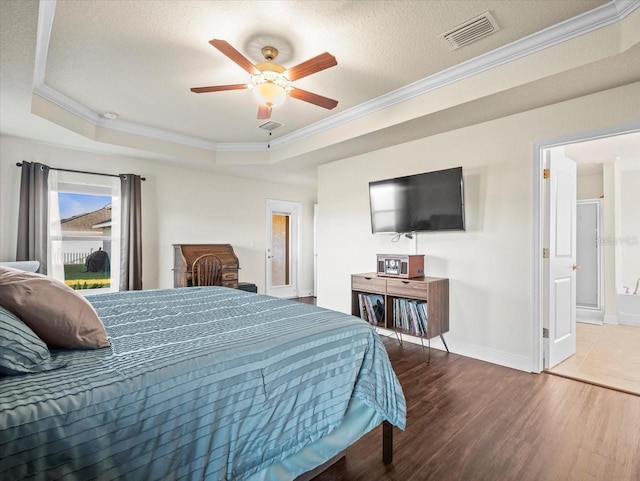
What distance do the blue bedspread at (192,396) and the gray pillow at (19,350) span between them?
39 mm

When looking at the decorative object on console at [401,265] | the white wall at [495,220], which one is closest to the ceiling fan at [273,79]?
the white wall at [495,220]

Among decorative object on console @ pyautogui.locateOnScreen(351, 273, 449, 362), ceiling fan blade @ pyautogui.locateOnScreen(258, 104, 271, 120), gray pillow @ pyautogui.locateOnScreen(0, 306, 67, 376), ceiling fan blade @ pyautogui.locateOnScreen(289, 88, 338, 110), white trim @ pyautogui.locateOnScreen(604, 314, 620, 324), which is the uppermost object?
ceiling fan blade @ pyautogui.locateOnScreen(289, 88, 338, 110)

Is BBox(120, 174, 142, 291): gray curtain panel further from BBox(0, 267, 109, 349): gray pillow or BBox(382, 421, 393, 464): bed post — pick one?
BBox(382, 421, 393, 464): bed post

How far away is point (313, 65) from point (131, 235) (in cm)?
358

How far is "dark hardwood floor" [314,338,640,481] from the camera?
167 cm

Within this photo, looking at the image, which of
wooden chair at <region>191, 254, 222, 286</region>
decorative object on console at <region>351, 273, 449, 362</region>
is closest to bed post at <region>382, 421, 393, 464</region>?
decorative object on console at <region>351, 273, 449, 362</region>

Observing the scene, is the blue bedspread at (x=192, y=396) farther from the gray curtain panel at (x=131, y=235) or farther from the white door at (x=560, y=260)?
the gray curtain panel at (x=131, y=235)

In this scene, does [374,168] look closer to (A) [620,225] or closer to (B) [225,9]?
(B) [225,9]

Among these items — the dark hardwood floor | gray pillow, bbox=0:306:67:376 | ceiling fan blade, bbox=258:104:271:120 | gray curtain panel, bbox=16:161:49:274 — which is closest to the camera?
gray pillow, bbox=0:306:67:376

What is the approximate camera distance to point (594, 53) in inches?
85.5

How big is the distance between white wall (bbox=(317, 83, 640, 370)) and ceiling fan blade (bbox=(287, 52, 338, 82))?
1874mm

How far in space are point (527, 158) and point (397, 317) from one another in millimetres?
1950

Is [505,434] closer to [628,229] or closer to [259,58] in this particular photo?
[259,58]

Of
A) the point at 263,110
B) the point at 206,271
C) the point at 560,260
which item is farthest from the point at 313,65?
the point at 206,271
